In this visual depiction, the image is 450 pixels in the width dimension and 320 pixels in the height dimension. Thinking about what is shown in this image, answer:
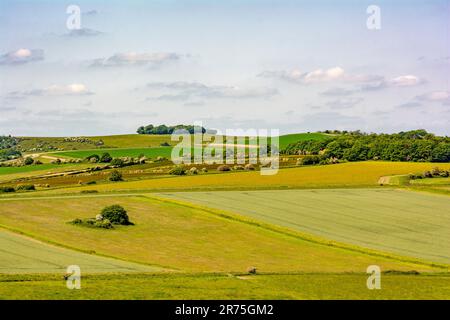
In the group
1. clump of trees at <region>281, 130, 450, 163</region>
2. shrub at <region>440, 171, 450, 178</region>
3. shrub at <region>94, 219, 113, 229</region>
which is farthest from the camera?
clump of trees at <region>281, 130, 450, 163</region>

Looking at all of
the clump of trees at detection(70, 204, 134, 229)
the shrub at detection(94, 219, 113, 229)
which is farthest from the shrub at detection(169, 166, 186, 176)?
the shrub at detection(94, 219, 113, 229)

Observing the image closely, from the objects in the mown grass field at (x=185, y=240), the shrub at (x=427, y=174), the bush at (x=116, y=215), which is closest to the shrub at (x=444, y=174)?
the shrub at (x=427, y=174)

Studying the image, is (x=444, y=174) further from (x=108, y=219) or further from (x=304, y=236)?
(x=108, y=219)

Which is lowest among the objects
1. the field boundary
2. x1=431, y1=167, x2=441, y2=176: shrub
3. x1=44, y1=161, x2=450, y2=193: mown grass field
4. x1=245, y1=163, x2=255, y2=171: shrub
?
the field boundary

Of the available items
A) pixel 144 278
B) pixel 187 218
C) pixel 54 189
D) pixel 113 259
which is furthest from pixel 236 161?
pixel 144 278

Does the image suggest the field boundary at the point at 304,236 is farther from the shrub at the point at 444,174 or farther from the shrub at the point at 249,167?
the shrub at the point at 444,174

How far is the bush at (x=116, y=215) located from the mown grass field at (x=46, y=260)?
1158 cm

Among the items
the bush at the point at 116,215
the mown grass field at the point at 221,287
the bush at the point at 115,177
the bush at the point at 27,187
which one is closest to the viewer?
the mown grass field at the point at 221,287

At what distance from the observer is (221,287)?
4512cm

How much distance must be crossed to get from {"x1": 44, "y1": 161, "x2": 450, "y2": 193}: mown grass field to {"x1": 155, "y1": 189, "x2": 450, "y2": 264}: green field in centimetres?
751

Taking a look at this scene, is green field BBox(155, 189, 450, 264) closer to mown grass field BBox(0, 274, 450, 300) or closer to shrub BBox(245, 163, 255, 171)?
mown grass field BBox(0, 274, 450, 300)

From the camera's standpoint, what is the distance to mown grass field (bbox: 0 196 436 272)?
57997mm

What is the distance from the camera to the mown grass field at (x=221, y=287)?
137 ft
